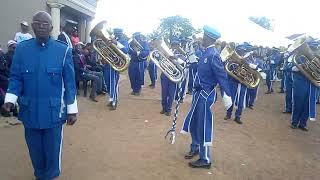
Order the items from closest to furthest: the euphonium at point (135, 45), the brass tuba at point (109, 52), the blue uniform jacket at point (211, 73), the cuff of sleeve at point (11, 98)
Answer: the cuff of sleeve at point (11, 98)
the blue uniform jacket at point (211, 73)
the brass tuba at point (109, 52)
the euphonium at point (135, 45)

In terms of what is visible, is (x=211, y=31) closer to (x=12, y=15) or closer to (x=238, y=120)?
(x=238, y=120)

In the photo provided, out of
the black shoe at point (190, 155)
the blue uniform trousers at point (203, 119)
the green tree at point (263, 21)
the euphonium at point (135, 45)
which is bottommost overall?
the black shoe at point (190, 155)

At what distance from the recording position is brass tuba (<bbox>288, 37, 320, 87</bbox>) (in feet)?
28.1

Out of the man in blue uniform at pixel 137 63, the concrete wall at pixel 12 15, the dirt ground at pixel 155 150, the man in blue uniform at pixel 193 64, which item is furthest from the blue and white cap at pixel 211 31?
the concrete wall at pixel 12 15

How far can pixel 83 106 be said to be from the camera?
9641 mm

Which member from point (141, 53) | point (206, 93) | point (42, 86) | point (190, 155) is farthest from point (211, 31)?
point (141, 53)

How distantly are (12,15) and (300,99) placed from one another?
8707mm

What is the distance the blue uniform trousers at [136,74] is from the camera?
39.5ft

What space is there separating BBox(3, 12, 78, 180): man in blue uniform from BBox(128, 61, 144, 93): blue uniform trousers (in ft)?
25.4

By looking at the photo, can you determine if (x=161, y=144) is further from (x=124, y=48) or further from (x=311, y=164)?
(x=124, y=48)

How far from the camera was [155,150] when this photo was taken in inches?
253

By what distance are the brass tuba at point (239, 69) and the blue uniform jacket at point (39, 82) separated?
18.0ft

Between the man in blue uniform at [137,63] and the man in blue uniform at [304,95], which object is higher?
the man in blue uniform at [137,63]

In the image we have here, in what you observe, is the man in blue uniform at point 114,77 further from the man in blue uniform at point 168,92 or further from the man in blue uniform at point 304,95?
the man in blue uniform at point 304,95
